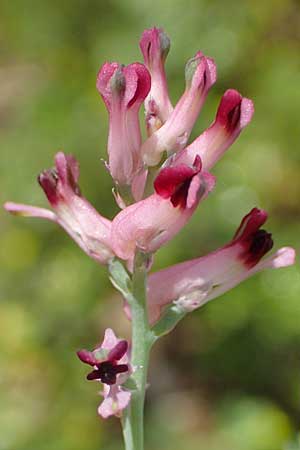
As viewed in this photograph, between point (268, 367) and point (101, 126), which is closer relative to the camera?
point (268, 367)

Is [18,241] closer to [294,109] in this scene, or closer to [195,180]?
[294,109]

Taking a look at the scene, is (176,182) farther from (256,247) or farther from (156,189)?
(256,247)

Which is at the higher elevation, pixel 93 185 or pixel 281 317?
pixel 93 185

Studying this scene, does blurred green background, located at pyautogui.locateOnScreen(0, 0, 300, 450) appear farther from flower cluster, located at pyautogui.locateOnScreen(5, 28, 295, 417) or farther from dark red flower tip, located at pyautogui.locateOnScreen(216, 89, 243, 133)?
dark red flower tip, located at pyautogui.locateOnScreen(216, 89, 243, 133)

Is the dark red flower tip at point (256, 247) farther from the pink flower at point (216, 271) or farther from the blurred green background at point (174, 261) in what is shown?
the blurred green background at point (174, 261)

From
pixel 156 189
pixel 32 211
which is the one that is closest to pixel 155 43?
pixel 156 189

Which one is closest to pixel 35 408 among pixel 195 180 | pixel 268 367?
pixel 268 367

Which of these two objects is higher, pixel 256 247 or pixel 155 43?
pixel 155 43
